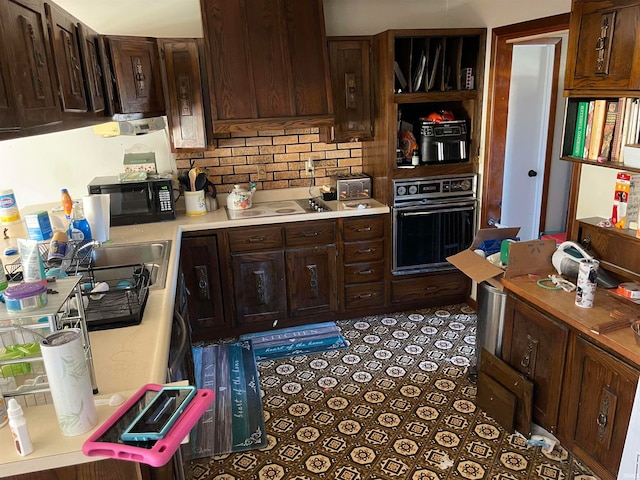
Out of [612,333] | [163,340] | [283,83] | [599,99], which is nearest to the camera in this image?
[163,340]

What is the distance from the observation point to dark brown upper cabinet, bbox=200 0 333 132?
10.8ft

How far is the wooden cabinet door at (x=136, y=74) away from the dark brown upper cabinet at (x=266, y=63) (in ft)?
1.23

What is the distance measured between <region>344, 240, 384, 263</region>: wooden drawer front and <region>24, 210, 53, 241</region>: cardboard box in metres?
1.97

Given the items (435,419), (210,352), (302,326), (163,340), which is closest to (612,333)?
(435,419)

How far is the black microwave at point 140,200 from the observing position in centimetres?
334

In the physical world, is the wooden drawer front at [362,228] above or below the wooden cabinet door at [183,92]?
below

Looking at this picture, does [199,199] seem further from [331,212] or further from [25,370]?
[25,370]

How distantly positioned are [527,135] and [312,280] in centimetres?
224

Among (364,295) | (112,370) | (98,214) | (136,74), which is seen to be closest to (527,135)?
(364,295)

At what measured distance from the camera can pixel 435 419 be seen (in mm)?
2703

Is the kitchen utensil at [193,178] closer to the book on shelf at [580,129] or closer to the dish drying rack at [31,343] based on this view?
the dish drying rack at [31,343]

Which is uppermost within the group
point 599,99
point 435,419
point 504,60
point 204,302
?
point 504,60

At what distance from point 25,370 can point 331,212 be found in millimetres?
2473

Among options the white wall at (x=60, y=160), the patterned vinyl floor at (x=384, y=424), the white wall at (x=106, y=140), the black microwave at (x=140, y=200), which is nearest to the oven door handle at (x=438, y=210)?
the patterned vinyl floor at (x=384, y=424)
